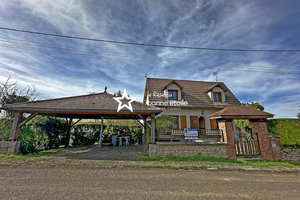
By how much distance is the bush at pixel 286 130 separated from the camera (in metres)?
8.16

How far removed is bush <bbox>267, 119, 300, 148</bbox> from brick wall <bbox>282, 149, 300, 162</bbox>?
0.31m

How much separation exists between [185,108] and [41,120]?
12.2 metres

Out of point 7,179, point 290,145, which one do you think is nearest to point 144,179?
point 7,179

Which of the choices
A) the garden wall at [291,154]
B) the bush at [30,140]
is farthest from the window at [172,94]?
the bush at [30,140]

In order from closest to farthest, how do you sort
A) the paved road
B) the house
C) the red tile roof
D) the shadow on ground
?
the paved road
the shadow on ground
the house
the red tile roof

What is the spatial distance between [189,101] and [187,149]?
7.28 meters

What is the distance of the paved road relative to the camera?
309 cm

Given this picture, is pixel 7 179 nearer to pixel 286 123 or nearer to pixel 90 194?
pixel 90 194

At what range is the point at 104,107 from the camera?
25.8 ft

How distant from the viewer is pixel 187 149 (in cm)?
780

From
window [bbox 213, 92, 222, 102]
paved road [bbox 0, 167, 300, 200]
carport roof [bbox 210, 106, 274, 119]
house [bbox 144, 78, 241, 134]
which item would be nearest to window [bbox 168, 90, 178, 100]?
house [bbox 144, 78, 241, 134]

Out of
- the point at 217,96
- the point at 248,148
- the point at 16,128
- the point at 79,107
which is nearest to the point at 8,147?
the point at 16,128

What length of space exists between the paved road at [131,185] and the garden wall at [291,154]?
165 inches

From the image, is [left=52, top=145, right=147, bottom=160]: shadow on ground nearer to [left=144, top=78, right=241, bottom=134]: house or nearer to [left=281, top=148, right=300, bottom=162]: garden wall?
[left=144, top=78, right=241, bottom=134]: house
